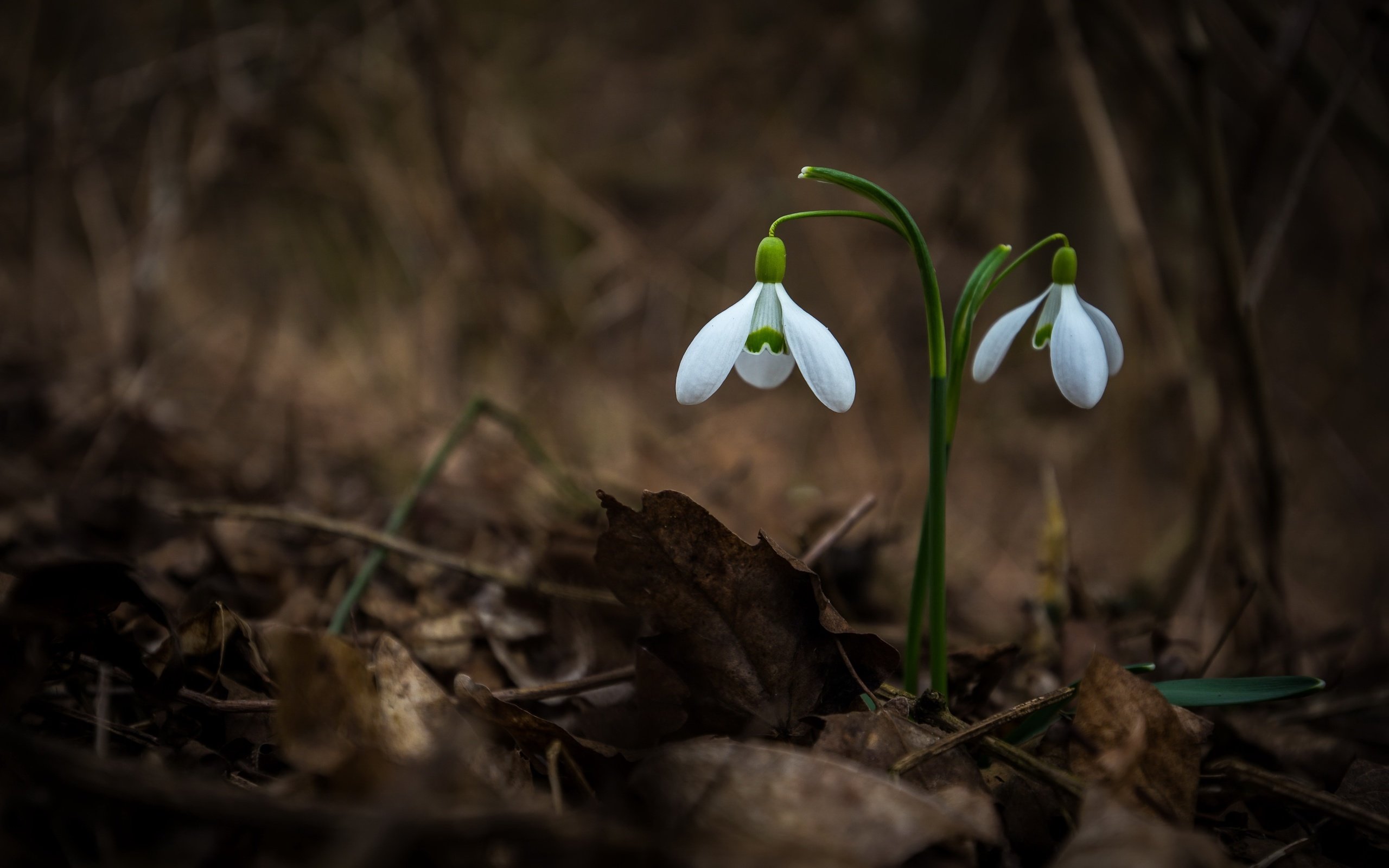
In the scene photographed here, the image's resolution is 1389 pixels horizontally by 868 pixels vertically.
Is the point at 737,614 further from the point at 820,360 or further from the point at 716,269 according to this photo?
the point at 716,269

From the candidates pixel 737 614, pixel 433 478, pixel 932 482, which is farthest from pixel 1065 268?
pixel 433 478

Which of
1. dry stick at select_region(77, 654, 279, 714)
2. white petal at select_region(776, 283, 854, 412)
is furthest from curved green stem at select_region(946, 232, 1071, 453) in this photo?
dry stick at select_region(77, 654, 279, 714)

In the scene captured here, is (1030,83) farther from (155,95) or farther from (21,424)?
(21,424)

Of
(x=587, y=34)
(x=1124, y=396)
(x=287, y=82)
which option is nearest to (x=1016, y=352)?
(x=1124, y=396)

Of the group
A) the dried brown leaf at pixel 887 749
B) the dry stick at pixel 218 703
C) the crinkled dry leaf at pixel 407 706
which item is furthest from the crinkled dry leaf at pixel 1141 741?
the dry stick at pixel 218 703

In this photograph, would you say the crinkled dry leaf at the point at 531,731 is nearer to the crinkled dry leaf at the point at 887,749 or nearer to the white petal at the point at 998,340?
the crinkled dry leaf at the point at 887,749

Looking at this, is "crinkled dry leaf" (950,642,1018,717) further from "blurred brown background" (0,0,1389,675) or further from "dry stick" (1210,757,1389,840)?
"blurred brown background" (0,0,1389,675)
